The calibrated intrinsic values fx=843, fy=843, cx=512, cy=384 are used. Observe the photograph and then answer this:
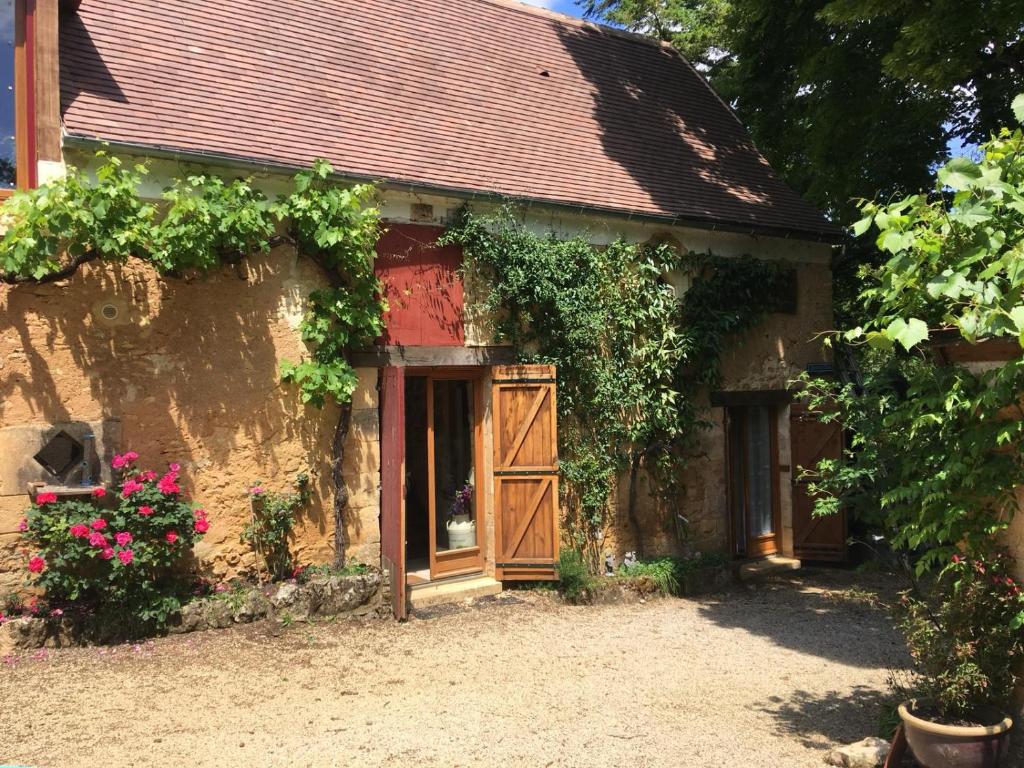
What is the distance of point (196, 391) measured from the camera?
256 inches

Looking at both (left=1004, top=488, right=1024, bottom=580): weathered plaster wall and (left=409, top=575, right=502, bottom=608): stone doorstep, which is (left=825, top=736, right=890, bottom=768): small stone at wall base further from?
(left=409, top=575, right=502, bottom=608): stone doorstep

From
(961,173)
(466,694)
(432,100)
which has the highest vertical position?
(432,100)

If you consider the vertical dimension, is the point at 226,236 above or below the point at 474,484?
above

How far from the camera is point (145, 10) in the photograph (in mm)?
7750

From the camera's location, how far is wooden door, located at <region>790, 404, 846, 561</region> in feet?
30.7

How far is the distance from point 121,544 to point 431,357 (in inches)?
116

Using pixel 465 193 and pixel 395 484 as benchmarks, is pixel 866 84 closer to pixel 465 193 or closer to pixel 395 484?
pixel 465 193

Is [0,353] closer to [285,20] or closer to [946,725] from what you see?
[285,20]

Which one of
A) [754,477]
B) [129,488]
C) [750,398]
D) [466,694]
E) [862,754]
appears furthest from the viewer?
[754,477]

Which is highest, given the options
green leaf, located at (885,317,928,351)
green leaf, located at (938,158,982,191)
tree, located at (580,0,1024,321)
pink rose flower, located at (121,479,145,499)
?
tree, located at (580,0,1024,321)

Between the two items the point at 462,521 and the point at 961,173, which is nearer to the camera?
the point at 961,173

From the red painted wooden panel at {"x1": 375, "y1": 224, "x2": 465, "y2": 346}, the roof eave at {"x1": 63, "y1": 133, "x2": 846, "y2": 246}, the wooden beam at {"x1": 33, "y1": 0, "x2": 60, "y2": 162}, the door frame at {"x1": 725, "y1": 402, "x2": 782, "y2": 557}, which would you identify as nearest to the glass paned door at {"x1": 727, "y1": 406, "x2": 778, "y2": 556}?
the door frame at {"x1": 725, "y1": 402, "x2": 782, "y2": 557}

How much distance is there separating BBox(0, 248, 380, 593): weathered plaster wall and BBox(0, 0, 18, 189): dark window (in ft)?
3.08

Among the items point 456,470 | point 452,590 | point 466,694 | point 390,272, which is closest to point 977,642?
point 466,694
